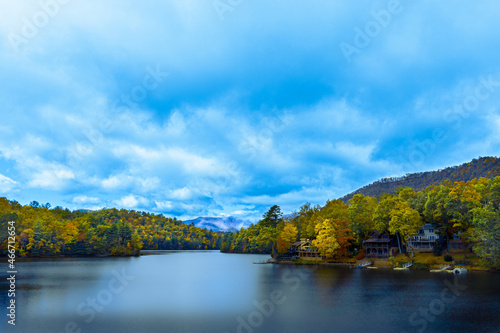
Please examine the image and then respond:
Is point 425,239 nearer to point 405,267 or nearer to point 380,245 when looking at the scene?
point 380,245

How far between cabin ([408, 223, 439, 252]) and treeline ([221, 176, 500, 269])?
7.03ft

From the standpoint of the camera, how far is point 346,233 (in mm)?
82500

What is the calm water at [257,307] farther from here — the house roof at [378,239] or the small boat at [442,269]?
the house roof at [378,239]

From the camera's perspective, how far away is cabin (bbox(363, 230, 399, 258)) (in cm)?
7531

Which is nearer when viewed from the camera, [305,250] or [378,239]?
[378,239]

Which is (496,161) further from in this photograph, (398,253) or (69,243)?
(69,243)

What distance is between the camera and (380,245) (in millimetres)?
77812

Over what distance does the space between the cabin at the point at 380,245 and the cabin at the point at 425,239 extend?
4.14 m

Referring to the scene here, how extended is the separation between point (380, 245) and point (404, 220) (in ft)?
34.8

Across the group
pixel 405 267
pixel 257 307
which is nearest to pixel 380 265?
pixel 405 267

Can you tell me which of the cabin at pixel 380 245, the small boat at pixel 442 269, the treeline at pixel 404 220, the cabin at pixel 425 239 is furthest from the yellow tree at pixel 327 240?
the small boat at pixel 442 269

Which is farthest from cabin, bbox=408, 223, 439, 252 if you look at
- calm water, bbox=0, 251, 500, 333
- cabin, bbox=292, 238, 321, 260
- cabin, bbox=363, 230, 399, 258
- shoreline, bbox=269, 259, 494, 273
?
calm water, bbox=0, 251, 500, 333

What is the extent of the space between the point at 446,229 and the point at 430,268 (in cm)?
1200

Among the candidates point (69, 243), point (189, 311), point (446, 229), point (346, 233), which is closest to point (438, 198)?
point (446, 229)
